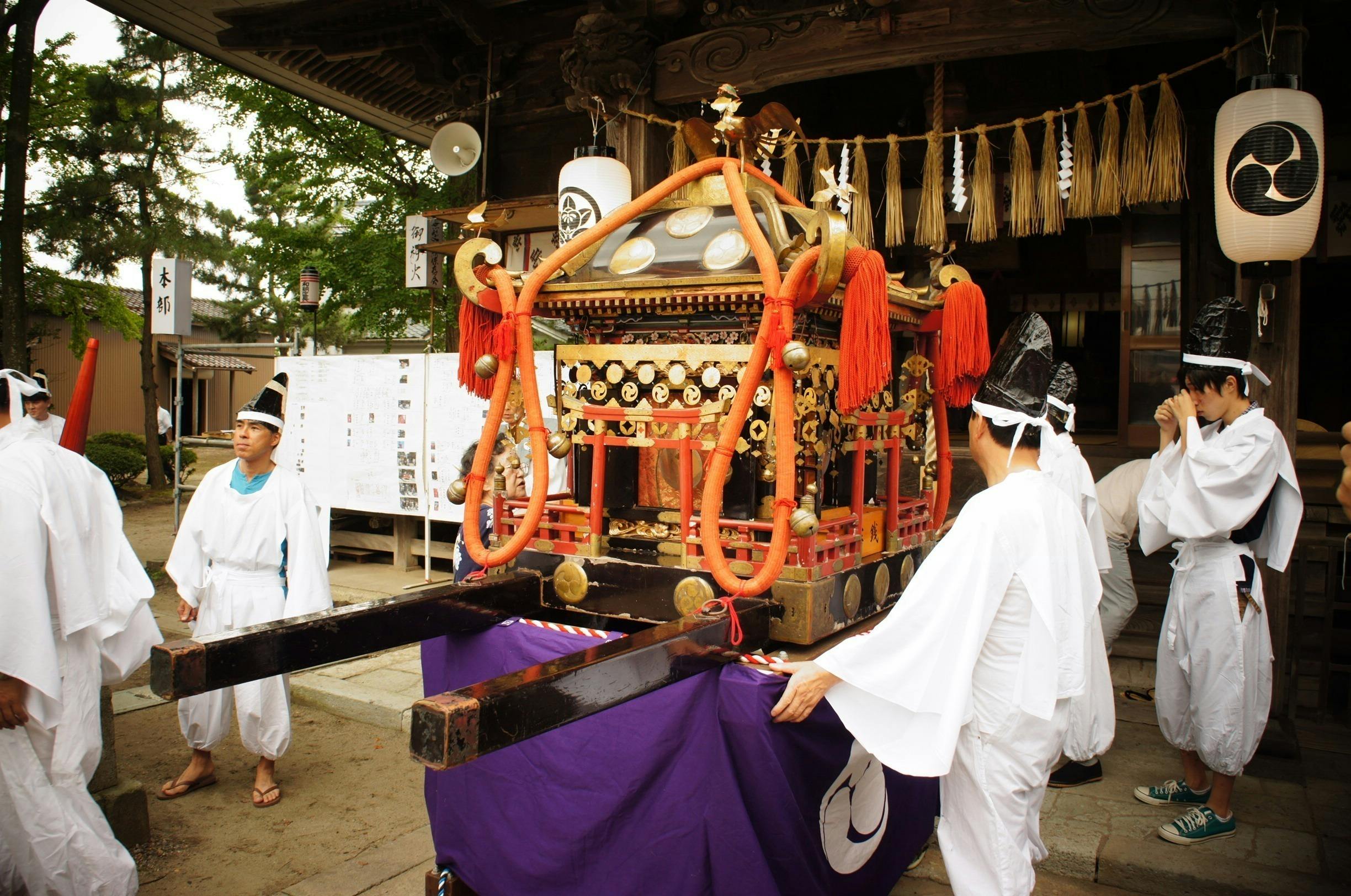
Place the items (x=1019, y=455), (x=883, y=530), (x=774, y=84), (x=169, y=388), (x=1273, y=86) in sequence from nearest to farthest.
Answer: (x=1019, y=455) → (x=883, y=530) → (x=1273, y=86) → (x=774, y=84) → (x=169, y=388)

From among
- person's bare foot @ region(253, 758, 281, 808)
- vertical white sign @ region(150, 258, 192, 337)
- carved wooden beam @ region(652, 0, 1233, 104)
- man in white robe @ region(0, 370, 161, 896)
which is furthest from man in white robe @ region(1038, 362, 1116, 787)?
vertical white sign @ region(150, 258, 192, 337)

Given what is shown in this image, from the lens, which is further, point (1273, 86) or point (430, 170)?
point (430, 170)

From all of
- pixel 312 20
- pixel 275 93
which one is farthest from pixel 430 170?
pixel 312 20

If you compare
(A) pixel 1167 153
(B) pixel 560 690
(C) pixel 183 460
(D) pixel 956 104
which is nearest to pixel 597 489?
(B) pixel 560 690

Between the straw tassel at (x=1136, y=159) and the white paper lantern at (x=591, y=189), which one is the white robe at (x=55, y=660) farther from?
the straw tassel at (x=1136, y=159)

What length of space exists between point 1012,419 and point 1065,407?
1.34m

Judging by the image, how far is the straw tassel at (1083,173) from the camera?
515 cm

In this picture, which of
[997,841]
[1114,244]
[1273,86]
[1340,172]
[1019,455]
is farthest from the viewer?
[1114,244]

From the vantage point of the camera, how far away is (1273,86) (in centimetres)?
420

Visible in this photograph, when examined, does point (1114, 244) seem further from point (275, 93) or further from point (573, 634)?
point (275, 93)

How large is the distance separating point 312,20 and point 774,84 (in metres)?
4.16

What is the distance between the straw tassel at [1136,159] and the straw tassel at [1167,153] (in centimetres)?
3

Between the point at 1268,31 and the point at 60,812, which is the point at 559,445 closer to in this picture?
the point at 60,812

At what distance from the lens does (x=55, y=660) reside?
9.48 ft
